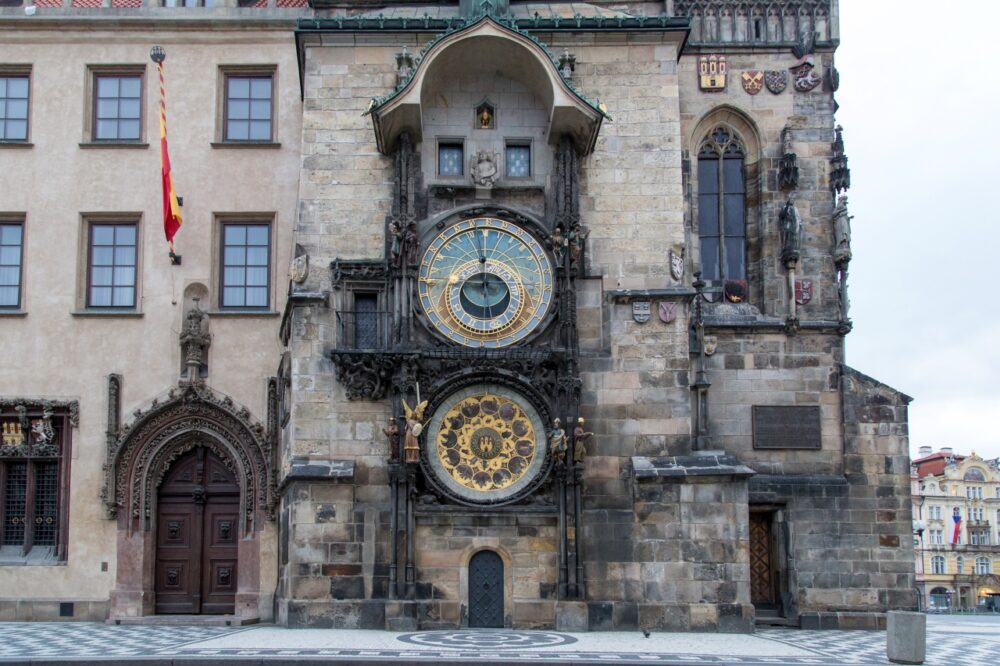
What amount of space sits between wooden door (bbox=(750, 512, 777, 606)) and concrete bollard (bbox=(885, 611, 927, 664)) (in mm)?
6885

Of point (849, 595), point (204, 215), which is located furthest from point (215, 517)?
point (849, 595)

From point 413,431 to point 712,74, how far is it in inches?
388

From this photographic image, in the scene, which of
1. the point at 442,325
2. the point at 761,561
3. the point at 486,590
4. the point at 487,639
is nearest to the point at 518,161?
the point at 442,325

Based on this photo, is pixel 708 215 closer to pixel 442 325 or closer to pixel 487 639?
pixel 442 325

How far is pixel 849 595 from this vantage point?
2222 cm

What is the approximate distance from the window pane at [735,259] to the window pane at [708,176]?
1.11 m

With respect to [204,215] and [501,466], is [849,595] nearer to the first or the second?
[501,466]

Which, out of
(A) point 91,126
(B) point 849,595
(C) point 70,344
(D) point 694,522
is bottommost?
(B) point 849,595

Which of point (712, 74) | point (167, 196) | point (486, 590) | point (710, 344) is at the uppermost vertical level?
point (712, 74)

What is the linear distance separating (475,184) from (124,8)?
30.4 feet

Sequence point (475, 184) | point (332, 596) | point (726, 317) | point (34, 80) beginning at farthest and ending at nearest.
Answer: point (34, 80) < point (726, 317) < point (475, 184) < point (332, 596)

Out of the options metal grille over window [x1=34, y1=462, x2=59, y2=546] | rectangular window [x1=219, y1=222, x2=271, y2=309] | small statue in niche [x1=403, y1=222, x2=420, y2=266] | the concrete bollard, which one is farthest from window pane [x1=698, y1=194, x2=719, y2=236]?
metal grille over window [x1=34, y1=462, x2=59, y2=546]

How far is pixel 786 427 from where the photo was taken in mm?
22828

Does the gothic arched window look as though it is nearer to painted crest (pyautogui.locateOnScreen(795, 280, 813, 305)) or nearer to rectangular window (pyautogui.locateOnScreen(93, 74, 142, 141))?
painted crest (pyautogui.locateOnScreen(795, 280, 813, 305))
